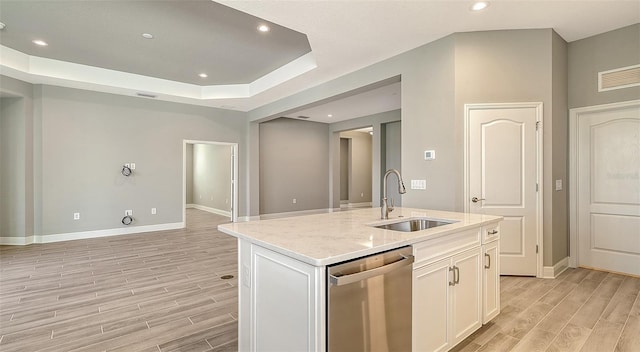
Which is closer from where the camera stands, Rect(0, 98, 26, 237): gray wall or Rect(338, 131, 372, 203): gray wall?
Rect(0, 98, 26, 237): gray wall

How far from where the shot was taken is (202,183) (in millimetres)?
10258

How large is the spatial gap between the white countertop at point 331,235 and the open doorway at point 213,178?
5.82 m

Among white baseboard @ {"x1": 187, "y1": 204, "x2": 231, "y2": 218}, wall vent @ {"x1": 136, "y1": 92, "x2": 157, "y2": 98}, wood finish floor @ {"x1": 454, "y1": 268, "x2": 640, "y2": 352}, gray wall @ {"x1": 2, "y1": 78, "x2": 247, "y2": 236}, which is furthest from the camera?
white baseboard @ {"x1": 187, "y1": 204, "x2": 231, "y2": 218}

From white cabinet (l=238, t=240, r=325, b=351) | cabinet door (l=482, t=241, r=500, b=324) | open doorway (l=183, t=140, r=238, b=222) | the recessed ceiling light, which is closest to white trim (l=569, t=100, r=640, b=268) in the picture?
the recessed ceiling light

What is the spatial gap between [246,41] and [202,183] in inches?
279

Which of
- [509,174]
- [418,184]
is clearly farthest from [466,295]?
[509,174]

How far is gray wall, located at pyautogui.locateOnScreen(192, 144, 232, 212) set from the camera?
8.81 meters

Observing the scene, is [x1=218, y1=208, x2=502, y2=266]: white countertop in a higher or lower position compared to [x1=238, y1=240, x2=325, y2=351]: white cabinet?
higher

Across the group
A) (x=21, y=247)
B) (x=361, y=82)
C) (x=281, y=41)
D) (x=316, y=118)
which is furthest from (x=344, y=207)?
(x=21, y=247)

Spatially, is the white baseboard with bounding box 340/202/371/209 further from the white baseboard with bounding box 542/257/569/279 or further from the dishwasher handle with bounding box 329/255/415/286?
the dishwasher handle with bounding box 329/255/415/286

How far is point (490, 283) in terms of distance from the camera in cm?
234

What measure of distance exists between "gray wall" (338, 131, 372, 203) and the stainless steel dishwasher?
9.37 meters

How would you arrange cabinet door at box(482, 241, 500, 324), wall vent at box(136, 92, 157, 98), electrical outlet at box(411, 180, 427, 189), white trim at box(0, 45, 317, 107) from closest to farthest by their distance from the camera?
cabinet door at box(482, 241, 500, 324)
electrical outlet at box(411, 180, 427, 189)
white trim at box(0, 45, 317, 107)
wall vent at box(136, 92, 157, 98)

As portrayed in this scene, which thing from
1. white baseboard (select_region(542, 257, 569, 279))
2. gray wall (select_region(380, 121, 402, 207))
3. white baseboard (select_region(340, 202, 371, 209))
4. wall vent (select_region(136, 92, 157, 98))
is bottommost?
white baseboard (select_region(542, 257, 569, 279))
